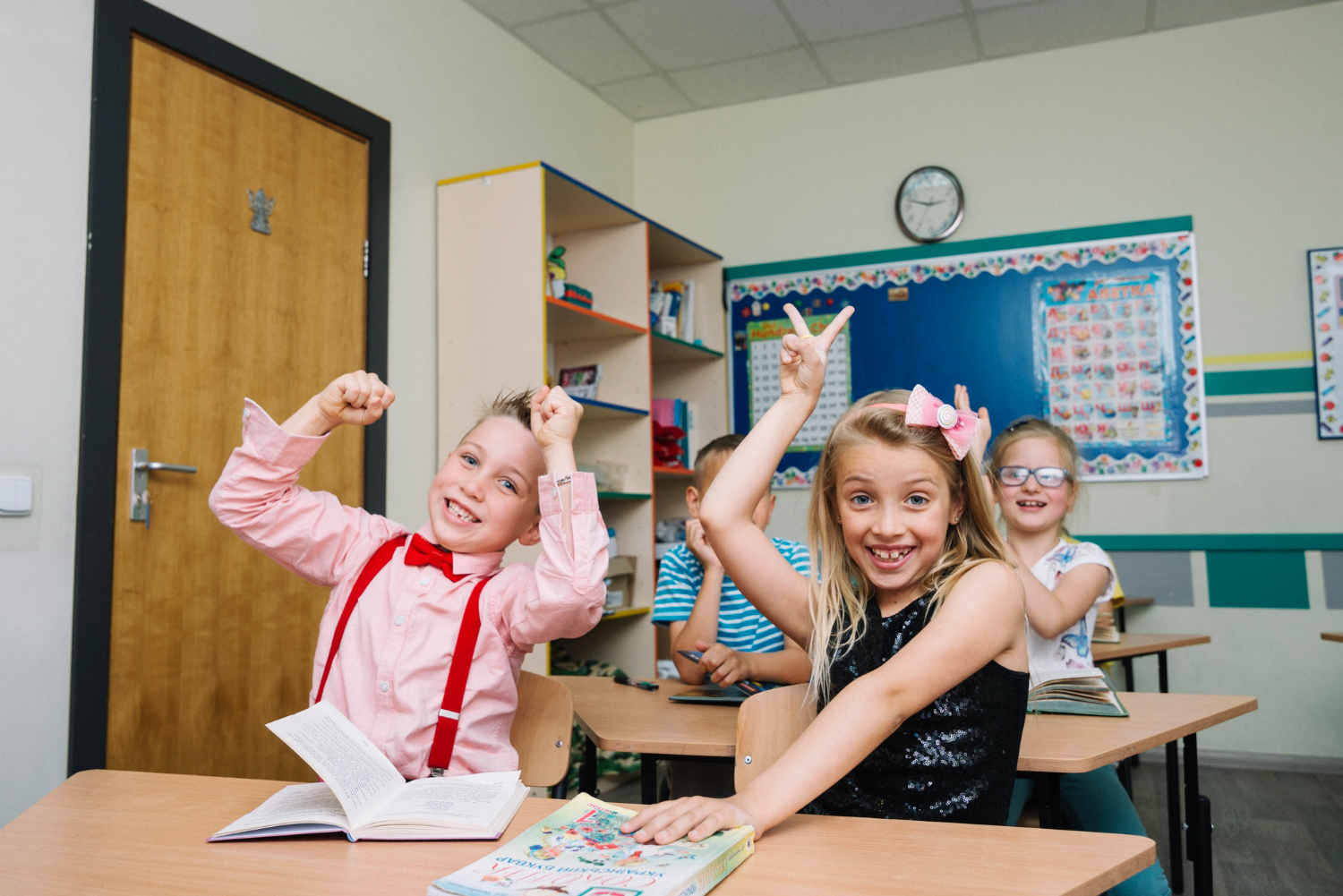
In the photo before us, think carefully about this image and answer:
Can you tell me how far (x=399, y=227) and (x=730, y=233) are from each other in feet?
6.10

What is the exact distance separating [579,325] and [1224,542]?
2611mm

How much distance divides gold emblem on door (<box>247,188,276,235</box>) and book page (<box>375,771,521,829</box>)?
2036mm

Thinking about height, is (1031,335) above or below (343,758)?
above

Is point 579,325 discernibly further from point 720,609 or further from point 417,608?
point 417,608

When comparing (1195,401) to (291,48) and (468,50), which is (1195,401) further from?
(291,48)

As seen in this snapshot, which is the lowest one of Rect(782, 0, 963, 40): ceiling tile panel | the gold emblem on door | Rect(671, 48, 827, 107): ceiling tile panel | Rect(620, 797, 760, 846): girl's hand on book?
Rect(620, 797, 760, 846): girl's hand on book

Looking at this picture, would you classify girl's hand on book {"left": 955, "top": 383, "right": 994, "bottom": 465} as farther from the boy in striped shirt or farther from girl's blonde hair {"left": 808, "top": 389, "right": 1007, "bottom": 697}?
the boy in striped shirt

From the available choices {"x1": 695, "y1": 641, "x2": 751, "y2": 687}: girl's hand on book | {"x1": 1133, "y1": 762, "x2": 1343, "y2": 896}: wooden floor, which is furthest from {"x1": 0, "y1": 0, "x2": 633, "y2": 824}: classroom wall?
{"x1": 1133, "y1": 762, "x2": 1343, "y2": 896}: wooden floor

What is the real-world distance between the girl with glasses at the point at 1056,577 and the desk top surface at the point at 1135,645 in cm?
37

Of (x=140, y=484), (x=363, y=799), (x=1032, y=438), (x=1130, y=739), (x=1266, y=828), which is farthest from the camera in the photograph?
(x=1266, y=828)

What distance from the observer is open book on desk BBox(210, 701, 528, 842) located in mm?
933

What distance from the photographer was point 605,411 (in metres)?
3.60

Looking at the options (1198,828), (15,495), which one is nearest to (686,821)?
(1198,828)

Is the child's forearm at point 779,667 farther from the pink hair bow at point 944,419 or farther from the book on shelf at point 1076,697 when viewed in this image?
the pink hair bow at point 944,419
